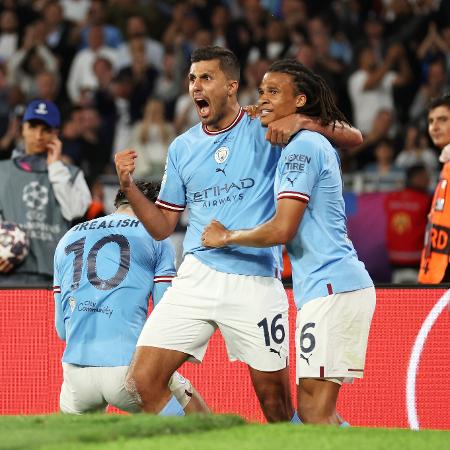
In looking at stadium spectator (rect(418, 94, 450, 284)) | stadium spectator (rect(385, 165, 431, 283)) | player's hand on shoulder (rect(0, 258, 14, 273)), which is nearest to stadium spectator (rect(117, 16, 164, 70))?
stadium spectator (rect(385, 165, 431, 283))

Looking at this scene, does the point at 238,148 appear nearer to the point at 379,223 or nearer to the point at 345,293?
the point at 345,293

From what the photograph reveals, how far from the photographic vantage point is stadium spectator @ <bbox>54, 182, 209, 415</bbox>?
666 centimetres

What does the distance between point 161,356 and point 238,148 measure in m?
1.21

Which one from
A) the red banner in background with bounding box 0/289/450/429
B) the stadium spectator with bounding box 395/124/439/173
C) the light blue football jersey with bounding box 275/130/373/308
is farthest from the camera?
the stadium spectator with bounding box 395/124/439/173

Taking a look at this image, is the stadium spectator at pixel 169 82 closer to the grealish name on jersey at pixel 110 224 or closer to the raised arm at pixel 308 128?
the grealish name on jersey at pixel 110 224

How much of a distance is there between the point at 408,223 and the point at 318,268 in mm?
5663

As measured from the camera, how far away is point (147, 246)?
269 inches

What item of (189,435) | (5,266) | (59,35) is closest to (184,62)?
(59,35)

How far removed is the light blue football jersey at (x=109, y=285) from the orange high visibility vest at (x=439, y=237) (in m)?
2.22

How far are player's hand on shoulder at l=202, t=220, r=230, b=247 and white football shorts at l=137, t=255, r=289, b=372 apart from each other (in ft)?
0.97

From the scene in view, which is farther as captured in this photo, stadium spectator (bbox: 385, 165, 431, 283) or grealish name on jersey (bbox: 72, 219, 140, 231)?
stadium spectator (bbox: 385, 165, 431, 283)

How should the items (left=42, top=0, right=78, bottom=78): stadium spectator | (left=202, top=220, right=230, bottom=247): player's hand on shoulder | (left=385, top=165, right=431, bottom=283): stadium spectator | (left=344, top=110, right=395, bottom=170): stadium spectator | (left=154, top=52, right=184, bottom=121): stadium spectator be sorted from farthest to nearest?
(left=42, top=0, right=78, bottom=78): stadium spectator, (left=154, top=52, right=184, bottom=121): stadium spectator, (left=344, top=110, right=395, bottom=170): stadium spectator, (left=385, top=165, right=431, bottom=283): stadium spectator, (left=202, top=220, right=230, bottom=247): player's hand on shoulder

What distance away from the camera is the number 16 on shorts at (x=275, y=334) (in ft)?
20.5

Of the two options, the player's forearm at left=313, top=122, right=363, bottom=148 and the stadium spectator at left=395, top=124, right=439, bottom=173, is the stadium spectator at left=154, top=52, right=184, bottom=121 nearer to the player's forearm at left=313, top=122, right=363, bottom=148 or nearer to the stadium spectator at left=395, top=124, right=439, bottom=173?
the stadium spectator at left=395, top=124, right=439, bottom=173
